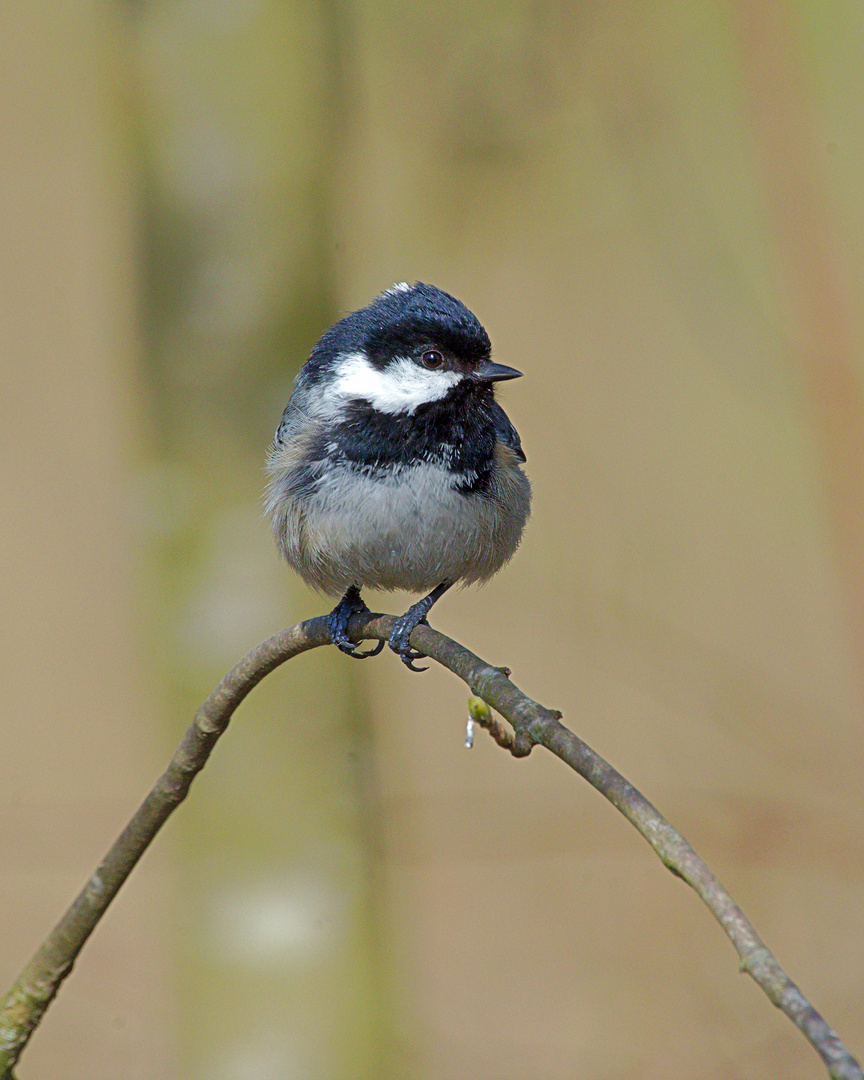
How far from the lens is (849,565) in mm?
2133

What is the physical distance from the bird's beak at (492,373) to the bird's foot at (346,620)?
24.0 inches

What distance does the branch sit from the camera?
1093mm

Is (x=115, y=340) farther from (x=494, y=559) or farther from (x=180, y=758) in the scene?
(x=180, y=758)

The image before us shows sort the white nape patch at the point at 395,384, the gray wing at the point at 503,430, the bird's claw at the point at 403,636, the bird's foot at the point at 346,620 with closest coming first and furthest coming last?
the bird's claw at the point at 403,636
the bird's foot at the point at 346,620
the white nape patch at the point at 395,384
the gray wing at the point at 503,430

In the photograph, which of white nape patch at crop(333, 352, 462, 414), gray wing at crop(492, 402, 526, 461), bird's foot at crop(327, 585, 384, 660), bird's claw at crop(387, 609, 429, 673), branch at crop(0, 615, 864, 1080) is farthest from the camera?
gray wing at crop(492, 402, 526, 461)

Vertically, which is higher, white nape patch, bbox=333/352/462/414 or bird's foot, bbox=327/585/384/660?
white nape patch, bbox=333/352/462/414

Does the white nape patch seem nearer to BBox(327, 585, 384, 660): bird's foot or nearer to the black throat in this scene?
the black throat

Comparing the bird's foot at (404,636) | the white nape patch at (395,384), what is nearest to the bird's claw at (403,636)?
the bird's foot at (404,636)

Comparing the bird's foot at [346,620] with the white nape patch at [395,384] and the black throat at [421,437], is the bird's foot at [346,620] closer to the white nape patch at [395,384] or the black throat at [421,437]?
the black throat at [421,437]

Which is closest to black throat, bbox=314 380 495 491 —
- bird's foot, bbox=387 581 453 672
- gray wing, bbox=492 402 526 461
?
gray wing, bbox=492 402 526 461

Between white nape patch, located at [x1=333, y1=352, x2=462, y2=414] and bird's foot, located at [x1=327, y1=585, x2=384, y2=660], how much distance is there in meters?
0.49

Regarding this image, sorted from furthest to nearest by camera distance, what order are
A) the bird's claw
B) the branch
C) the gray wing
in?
the gray wing, the bird's claw, the branch

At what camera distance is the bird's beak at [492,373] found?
2439 mm

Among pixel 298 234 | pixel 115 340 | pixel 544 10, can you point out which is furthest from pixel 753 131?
pixel 115 340
